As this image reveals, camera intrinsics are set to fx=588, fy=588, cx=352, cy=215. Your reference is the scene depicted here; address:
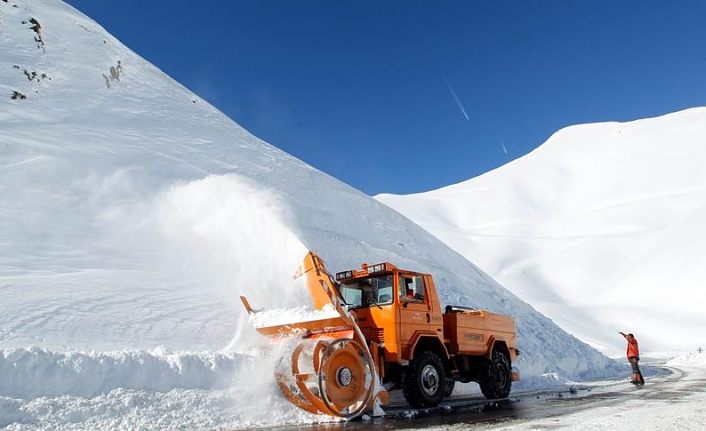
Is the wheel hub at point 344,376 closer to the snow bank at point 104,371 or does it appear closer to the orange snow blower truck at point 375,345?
the orange snow blower truck at point 375,345

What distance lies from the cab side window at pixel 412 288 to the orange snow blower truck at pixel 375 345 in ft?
0.06

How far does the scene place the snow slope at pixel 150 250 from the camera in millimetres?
8453

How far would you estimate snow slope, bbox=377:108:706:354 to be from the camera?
154 ft

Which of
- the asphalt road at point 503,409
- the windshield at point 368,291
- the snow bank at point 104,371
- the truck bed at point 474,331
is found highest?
the windshield at point 368,291

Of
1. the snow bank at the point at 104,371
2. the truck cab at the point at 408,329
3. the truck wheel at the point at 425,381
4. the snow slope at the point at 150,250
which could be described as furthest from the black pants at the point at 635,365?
the snow bank at the point at 104,371

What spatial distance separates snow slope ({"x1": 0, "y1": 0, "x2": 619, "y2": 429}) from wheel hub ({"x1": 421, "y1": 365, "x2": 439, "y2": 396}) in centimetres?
259

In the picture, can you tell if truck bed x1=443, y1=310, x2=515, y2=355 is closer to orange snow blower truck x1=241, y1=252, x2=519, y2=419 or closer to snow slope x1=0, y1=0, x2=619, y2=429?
orange snow blower truck x1=241, y1=252, x2=519, y2=419

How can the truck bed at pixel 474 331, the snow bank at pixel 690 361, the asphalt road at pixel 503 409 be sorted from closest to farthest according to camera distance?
the asphalt road at pixel 503 409 < the truck bed at pixel 474 331 < the snow bank at pixel 690 361

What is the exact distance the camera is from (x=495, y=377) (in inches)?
513

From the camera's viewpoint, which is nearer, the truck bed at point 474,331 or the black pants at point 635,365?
the truck bed at point 474,331

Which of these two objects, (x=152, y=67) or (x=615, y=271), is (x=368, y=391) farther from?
(x=615, y=271)

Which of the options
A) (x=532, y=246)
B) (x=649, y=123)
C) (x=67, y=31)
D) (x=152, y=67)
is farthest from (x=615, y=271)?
(x=649, y=123)

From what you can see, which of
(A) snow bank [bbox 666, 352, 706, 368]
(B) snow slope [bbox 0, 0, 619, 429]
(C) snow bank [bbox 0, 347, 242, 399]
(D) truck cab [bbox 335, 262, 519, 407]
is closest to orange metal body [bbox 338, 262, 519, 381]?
(D) truck cab [bbox 335, 262, 519, 407]

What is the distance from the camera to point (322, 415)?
9.25 meters
